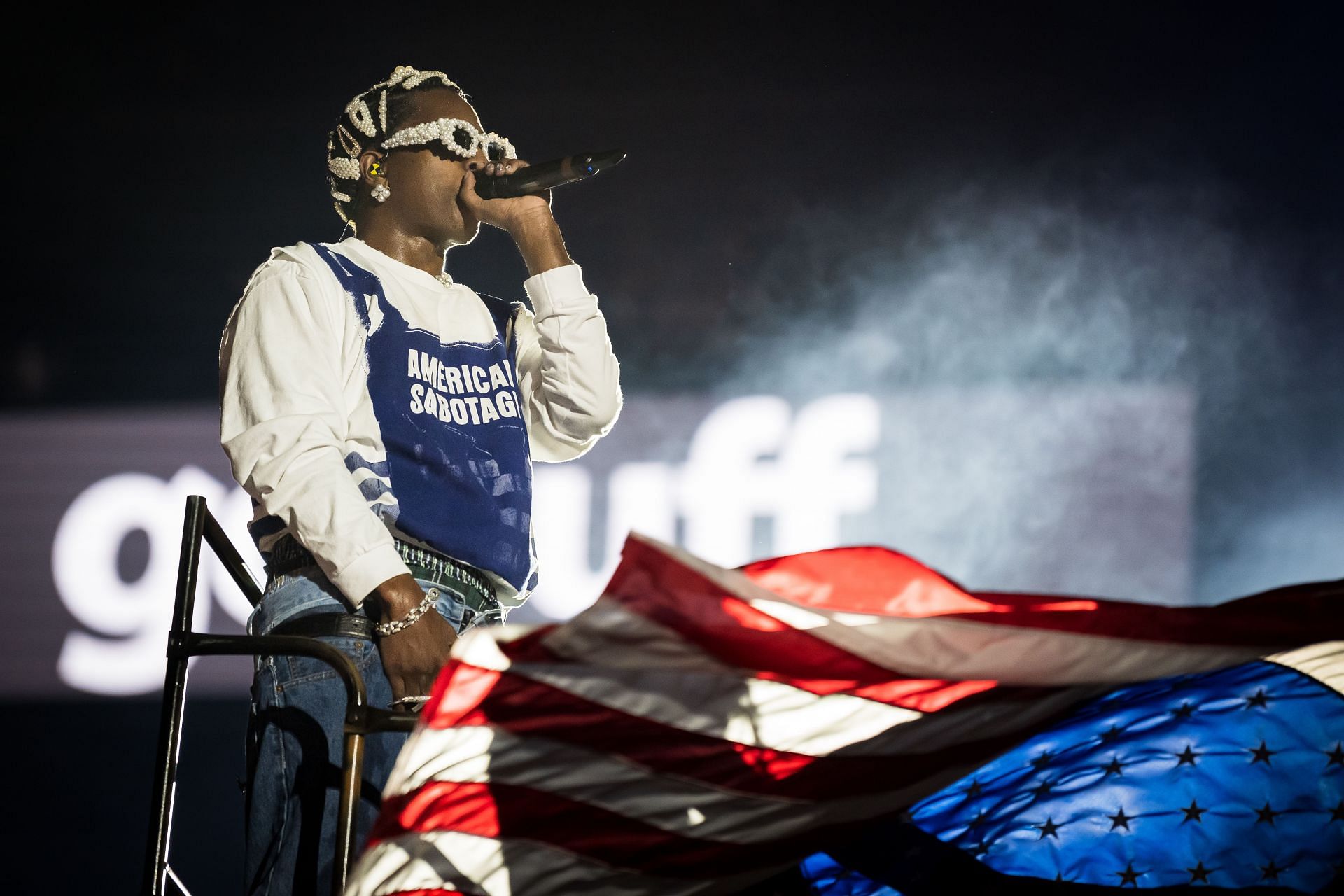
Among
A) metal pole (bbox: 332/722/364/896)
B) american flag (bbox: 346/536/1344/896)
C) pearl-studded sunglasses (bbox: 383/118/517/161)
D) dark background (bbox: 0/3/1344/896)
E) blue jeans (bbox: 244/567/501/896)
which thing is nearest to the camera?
american flag (bbox: 346/536/1344/896)

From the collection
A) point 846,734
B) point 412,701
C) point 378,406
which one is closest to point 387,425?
point 378,406

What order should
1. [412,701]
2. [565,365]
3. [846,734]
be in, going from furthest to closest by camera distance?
[565,365]
[412,701]
[846,734]

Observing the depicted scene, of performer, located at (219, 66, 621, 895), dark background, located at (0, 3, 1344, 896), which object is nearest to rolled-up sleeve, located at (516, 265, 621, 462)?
performer, located at (219, 66, 621, 895)

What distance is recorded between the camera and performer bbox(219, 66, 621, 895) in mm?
1485

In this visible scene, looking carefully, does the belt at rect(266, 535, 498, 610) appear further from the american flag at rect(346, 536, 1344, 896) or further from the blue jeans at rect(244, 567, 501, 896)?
the american flag at rect(346, 536, 1344, 896)

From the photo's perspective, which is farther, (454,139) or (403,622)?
(454,139)

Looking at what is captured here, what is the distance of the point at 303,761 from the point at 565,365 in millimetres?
684

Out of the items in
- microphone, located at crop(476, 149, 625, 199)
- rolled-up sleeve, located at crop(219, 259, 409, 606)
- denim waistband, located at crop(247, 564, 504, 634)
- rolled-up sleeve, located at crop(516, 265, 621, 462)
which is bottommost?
denim waistband, located at crop(247, 564, 504, 634)

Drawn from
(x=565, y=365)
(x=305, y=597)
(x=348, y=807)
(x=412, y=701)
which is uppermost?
(x=565, y=365)

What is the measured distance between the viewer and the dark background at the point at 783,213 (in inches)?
121

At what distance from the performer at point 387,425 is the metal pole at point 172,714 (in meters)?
0.07

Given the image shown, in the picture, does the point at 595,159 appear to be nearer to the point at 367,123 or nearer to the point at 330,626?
the point at 367,123

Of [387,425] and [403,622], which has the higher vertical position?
[387,425]

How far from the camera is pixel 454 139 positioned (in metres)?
1.93
